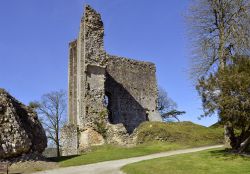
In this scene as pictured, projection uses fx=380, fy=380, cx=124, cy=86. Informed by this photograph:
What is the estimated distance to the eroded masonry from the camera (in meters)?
30.2

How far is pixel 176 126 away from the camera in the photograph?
30.2m

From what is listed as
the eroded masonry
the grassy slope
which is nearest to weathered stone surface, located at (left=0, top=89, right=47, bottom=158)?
the grassy slope

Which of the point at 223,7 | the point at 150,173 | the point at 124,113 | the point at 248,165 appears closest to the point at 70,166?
the point at 150,173

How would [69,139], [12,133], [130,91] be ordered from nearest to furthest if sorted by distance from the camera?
[12,133], [69,139], [130,91]

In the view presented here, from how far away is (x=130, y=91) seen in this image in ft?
134

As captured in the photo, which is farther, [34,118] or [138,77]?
[138,77]

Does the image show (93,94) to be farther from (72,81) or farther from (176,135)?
(176,135)

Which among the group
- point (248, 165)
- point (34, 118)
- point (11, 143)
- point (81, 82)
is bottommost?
point (248, 165)

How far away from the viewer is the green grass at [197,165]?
14.2 metres

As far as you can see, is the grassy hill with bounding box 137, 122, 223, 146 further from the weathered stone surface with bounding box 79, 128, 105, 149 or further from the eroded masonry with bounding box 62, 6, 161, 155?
the weathered stone surface with bounding box 79, 128, 105, 149

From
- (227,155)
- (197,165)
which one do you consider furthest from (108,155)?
(197,165)

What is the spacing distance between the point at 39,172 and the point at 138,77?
26707 millimetres

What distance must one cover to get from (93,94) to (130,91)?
9519mm

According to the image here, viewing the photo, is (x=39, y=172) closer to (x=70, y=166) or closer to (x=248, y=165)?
(x=70, y=166)
